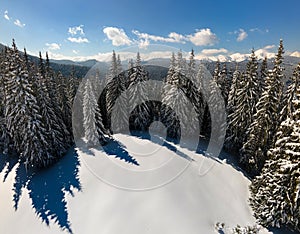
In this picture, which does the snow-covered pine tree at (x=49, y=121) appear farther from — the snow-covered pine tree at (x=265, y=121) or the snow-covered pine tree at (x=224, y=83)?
the snow-covered pine tree at (x=224, y=83)

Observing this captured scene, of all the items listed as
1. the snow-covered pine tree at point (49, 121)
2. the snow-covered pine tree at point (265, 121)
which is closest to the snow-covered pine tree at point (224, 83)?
the snow-covered pine tree at point (265, 121)

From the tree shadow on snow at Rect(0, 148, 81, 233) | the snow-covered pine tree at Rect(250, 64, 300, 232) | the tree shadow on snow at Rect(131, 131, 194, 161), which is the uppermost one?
the snow-covered pine tree at Rect(250, 64, 300, 232)

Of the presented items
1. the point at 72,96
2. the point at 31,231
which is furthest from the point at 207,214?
the point at 72,96

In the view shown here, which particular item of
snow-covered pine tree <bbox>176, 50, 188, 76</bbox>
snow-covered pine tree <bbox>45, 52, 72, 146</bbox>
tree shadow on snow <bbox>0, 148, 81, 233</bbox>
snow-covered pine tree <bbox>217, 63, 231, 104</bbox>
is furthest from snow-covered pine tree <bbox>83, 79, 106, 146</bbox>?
snow-covered pine tree <bbox>217, 63, 231, 104</bbox>

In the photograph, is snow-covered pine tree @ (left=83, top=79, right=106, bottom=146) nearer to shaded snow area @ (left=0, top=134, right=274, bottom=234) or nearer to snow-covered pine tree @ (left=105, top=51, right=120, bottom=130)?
shaded snow area @ (left=0, top=134, right=274, bottom=234)

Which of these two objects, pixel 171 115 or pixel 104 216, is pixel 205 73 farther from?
pixel 104 216
